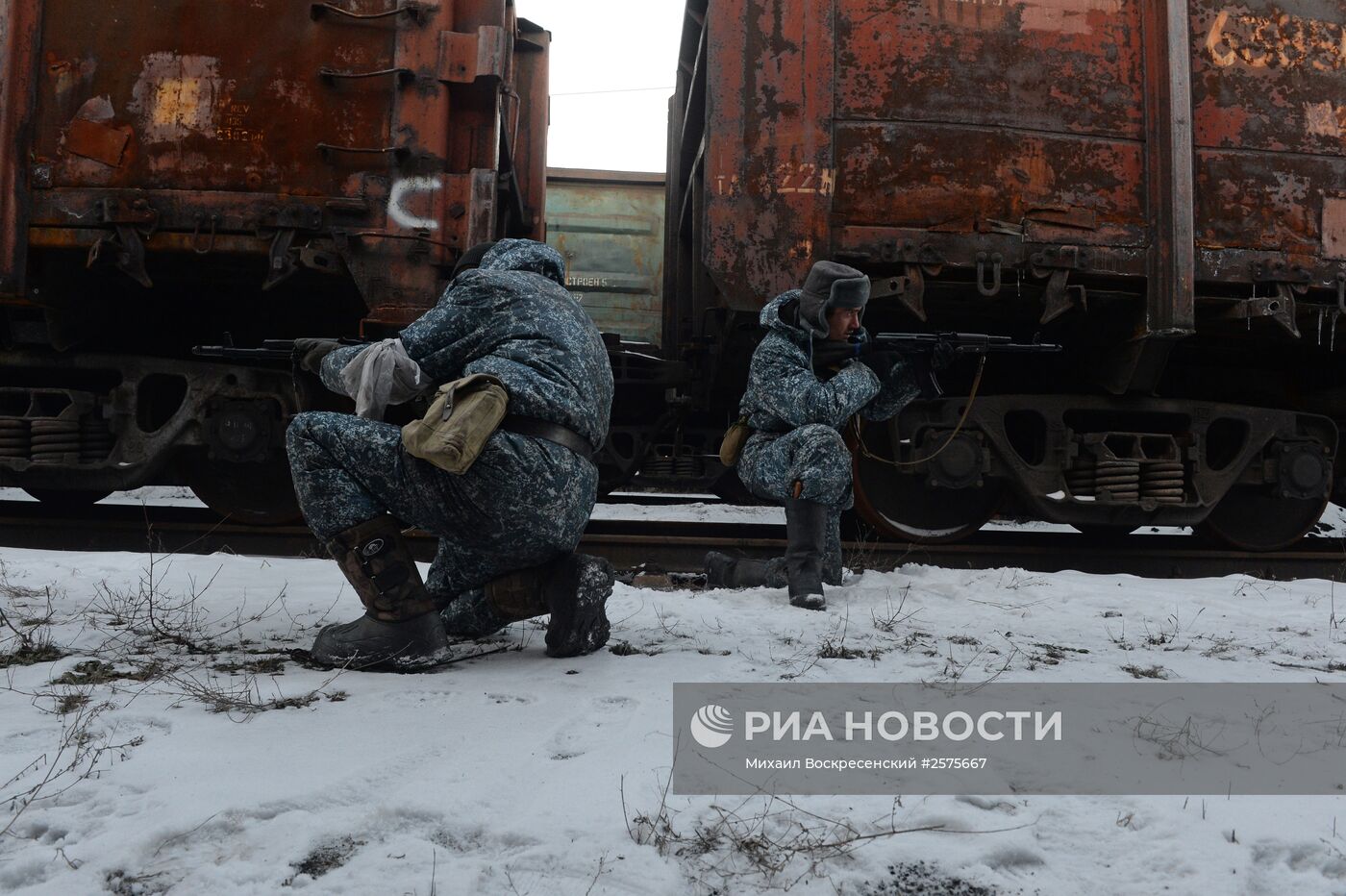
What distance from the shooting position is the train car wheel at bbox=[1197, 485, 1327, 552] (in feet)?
18.4

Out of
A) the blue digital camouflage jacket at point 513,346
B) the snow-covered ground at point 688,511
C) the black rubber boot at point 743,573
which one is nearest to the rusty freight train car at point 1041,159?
the black rubber boot at point 743,573

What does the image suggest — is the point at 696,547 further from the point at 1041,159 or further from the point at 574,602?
the point at 1041,159

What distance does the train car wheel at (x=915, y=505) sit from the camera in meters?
5.30

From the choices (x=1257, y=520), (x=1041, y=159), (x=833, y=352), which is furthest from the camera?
(x=1257, y=520)

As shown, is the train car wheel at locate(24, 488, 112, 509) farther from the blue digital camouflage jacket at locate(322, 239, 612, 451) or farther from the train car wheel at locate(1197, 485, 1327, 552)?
the train car wheel at locate(1197, 485, 1327, 552)

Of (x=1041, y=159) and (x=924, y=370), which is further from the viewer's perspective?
(x=1041, y=159)

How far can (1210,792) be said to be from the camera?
5.67 ft

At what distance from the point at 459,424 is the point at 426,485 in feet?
0.93

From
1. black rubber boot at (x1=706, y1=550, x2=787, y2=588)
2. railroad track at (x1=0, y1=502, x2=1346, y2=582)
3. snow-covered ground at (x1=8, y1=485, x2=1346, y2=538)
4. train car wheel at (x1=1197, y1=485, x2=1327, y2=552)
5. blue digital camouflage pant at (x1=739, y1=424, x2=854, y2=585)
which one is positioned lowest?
snow-covered ground at (x1=8, y1=485, x2=1346, y2=538)

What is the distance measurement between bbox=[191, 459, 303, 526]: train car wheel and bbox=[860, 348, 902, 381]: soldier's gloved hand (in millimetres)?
3427

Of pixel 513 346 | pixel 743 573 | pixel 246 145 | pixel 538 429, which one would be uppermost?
pixel 246 145

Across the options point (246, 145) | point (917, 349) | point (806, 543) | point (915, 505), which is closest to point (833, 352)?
point (917, 349)

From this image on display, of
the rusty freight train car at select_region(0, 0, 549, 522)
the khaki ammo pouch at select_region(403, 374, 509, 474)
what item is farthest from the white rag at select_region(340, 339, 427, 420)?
the rusty freight train car at select_region(0, 0, 549, 522)

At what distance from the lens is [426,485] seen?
245 centimetres
